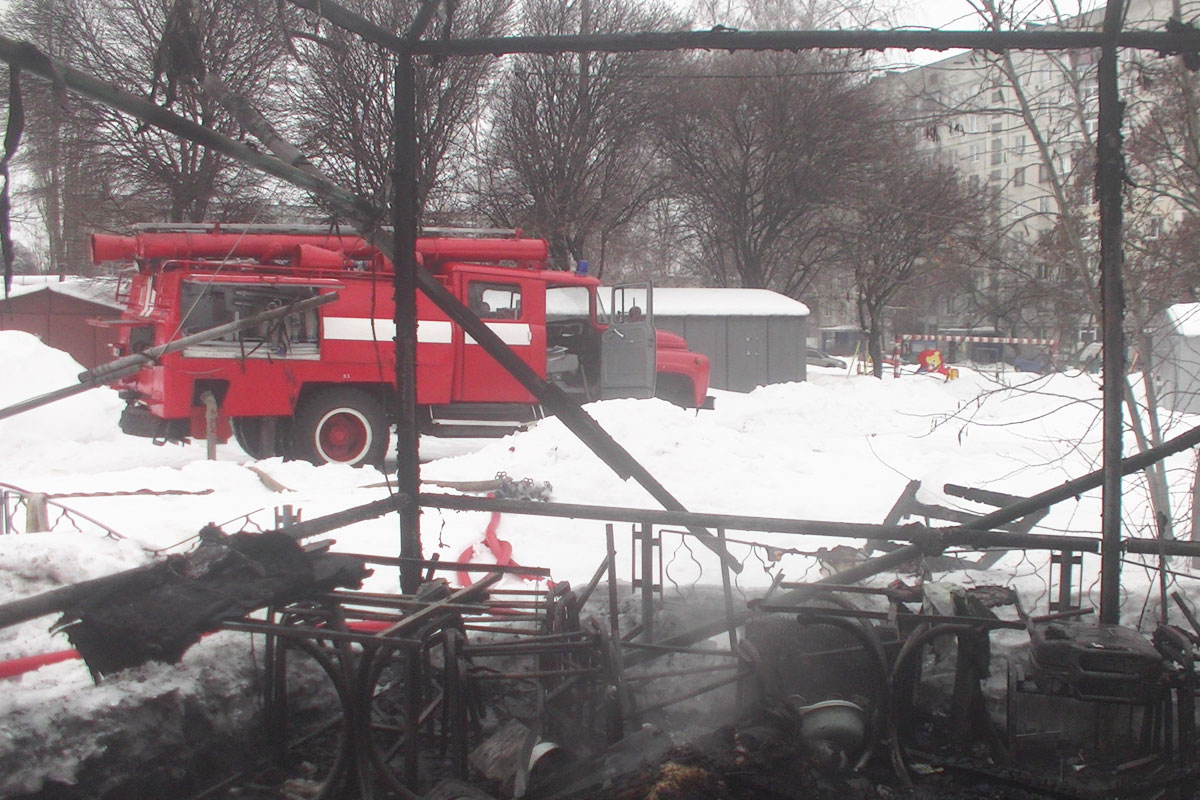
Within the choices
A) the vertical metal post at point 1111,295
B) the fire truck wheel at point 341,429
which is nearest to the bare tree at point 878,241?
the fire truck wheel at point 341,429

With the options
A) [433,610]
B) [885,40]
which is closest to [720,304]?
[885,40]

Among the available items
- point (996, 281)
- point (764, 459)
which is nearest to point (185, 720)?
point (996, 281)

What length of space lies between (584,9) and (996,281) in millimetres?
17975

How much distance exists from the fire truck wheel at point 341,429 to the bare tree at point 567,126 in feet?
38.7

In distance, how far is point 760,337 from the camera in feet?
89.8

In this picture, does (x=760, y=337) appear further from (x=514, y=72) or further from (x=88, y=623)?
(x=88, y=623)

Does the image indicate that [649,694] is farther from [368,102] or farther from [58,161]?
[58,161]

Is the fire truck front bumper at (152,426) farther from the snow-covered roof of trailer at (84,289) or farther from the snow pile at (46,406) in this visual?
the snow-covered roof of trailer at (84,289)

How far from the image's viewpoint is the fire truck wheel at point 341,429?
12891 millimetres

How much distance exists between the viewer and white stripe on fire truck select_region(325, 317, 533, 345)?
505 inches

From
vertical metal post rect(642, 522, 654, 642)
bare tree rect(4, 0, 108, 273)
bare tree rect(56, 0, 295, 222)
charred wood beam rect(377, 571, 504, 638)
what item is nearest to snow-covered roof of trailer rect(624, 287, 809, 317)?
bare tree rect(56, 0, 295, 222)

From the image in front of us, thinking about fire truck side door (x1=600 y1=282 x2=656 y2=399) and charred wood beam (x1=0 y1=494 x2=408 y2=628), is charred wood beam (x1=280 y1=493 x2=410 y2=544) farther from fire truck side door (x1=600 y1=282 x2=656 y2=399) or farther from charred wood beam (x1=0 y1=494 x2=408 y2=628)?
fire truck side door (x1=600 y1=282 x2=656 y2=399)

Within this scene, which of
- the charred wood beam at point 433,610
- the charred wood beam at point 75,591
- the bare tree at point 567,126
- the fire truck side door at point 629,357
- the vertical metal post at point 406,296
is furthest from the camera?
the bare tree at point 567,126

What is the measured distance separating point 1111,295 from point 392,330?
11.1 metres
